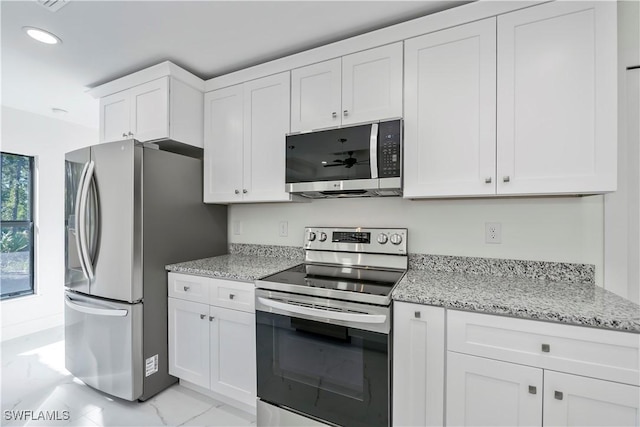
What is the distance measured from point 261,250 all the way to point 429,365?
1.59 metres

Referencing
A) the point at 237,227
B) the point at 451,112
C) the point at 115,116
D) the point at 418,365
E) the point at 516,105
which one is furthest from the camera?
the point at 237,227

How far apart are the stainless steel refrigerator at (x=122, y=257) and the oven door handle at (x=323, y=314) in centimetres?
88

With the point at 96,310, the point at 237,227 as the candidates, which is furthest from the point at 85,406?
the point at 237,227

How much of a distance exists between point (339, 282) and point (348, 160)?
720mm

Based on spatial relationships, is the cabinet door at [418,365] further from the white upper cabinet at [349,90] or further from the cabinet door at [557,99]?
the white upper cabinet at [349,90]

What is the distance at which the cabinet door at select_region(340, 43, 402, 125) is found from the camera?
5.51 feet

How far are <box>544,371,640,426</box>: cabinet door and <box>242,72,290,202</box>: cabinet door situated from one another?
5.36 feet

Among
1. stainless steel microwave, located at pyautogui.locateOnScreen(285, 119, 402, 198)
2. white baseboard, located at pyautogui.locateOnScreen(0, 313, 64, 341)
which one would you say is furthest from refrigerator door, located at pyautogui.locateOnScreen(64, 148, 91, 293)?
white baseboard, located at pyautogui.locateOnScreen(0, 313, 64, 341)

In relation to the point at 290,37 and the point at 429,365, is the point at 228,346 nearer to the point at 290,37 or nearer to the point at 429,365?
the point at 429,365

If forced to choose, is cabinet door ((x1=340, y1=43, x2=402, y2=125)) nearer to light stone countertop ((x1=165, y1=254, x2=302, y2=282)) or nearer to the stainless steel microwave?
the stainless steel microwave

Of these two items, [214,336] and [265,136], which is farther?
[265,136]

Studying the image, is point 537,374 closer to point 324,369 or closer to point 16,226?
point 324,369

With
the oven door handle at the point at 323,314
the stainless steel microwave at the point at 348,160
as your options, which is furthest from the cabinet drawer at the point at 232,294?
the stainless steel microwave at the point at 348,160

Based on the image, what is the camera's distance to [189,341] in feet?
6.51
